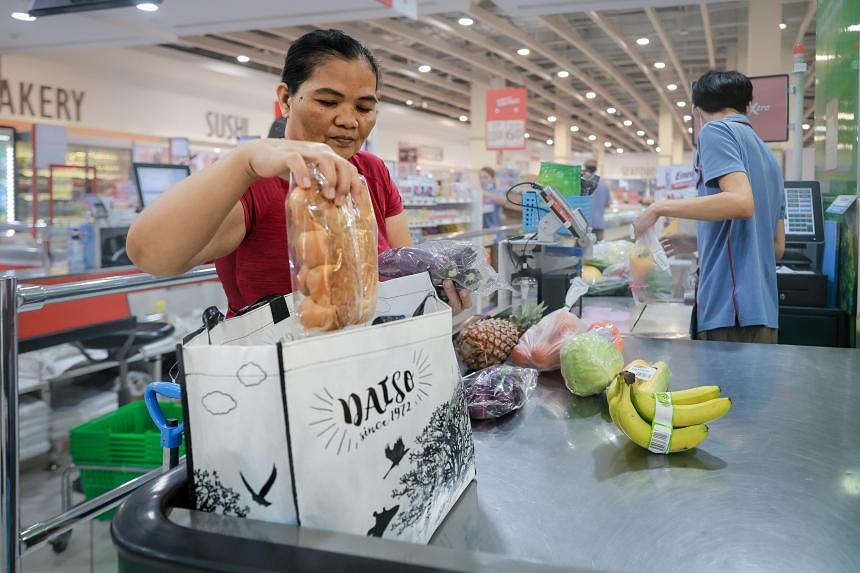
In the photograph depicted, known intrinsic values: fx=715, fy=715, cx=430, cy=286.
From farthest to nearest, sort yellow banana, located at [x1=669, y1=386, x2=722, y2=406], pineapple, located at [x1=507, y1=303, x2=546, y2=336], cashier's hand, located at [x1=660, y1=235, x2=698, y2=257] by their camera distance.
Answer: cashier's hand, located at [x1=660, y1=235, x2=698, y2=257] → pineapple, located at [x1=507, y1=303, x2=546, y2=336] → yellow banana, located at [x1=669, y1=386, x2=722, y2=406]

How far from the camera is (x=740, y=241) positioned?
250 centimetres

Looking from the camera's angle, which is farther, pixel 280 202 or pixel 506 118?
pixel 506 118

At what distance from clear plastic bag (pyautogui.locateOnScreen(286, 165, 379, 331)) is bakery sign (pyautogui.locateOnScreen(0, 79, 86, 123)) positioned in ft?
39.8

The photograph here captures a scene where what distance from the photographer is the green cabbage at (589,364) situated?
60.7 inches

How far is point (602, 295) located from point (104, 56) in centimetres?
1164

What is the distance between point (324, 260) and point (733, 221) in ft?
6.81

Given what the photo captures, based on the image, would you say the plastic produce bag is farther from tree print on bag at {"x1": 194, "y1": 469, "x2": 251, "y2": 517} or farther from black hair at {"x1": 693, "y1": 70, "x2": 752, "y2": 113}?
black hair at {"x1": 693, "y1": 70, "x2": 752, "y2": 113}

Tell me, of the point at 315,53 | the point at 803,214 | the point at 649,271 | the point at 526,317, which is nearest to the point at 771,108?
the point at 803,214

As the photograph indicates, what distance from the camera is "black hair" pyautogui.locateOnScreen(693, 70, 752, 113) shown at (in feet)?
8.28

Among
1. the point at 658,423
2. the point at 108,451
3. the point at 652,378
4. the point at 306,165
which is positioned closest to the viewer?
the point at 306,165

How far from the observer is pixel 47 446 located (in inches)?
157

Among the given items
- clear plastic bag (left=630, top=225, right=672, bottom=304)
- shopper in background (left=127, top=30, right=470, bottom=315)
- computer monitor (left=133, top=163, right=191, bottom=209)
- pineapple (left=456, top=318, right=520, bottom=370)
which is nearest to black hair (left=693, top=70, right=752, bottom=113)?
clear plastic bag (left=630, top=225, right=672, bottom=304)

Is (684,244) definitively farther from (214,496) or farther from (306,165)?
(214,496)

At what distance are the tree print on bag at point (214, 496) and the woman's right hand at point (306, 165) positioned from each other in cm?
33
